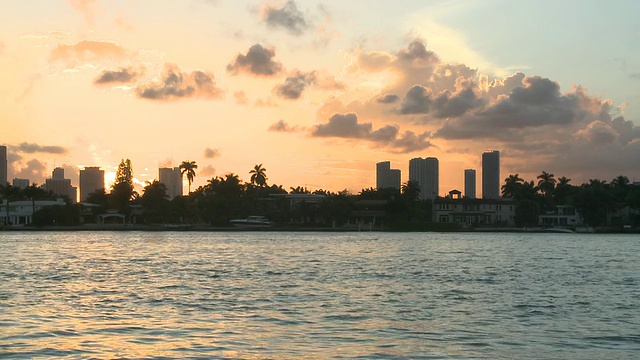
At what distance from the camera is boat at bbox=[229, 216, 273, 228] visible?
602ft

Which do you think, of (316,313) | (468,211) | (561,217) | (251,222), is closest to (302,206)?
(251,222)

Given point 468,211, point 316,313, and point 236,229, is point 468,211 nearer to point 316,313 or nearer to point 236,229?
point 236,229

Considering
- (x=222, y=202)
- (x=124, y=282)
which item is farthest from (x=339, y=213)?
(x=124, y=282)

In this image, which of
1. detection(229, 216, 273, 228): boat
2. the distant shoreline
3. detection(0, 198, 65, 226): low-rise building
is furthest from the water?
detection(0, 198, 65, 226): low-rise building

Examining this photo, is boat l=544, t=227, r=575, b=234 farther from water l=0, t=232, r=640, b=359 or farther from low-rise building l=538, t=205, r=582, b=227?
water l=0, t=232, r=640, b=359

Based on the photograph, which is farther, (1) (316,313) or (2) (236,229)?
(2) (236,229)

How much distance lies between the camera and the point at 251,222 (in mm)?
184750

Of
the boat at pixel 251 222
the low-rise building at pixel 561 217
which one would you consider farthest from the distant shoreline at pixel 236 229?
the low-rise building at pixel 561 217

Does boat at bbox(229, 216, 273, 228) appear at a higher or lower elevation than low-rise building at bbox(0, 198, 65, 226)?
lower

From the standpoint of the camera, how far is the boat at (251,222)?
184 meters

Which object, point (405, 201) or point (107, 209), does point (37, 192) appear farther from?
point (405, 201)

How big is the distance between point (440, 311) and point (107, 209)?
17763 centimetres

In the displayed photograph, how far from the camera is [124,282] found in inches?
1684

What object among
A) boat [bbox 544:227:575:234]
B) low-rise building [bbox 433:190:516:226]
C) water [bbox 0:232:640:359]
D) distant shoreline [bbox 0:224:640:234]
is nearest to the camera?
water [bbox 0:232:640:359]
